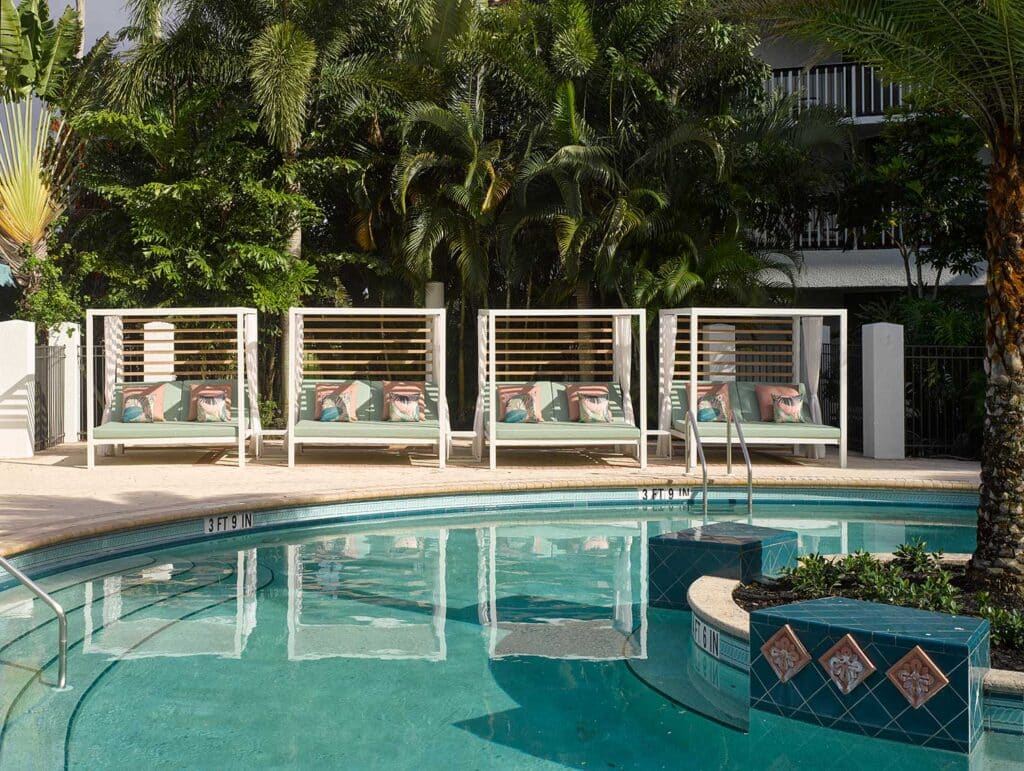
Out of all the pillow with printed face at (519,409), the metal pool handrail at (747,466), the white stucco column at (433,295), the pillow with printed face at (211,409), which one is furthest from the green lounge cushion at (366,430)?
the white stucco column at (433,295)

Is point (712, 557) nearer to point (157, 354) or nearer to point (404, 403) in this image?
point (404, 403)

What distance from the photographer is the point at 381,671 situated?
18.5 ft

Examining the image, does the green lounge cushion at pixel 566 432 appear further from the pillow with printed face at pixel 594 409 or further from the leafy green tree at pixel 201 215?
the leafy green tree at pixel 201 215

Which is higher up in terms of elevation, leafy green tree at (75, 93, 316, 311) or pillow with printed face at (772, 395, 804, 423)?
leafy green tree at (75, 93, 316, 311)

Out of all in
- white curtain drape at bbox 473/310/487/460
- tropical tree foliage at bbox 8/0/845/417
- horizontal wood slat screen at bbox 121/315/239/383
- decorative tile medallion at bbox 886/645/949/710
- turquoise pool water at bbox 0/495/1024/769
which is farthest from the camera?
tropical tree foliage at bbox 8/0/845/417

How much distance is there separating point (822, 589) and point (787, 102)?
1365 centimetres

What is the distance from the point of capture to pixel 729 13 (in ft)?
21.8

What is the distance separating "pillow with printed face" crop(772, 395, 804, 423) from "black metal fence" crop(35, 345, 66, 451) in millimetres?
9240

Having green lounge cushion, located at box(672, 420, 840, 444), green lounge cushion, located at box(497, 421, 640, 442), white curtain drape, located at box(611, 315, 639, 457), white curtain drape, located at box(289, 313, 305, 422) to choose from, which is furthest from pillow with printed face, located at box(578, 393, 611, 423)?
white curtain drape, located at box(289, 313, 305, 422)

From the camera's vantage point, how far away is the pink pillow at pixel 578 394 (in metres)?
13.1

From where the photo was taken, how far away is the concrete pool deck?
8.95 m

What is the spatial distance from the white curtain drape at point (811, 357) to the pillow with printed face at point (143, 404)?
7655 millimetres

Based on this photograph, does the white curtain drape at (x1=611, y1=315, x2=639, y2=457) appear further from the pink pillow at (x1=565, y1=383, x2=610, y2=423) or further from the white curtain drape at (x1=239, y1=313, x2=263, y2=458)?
the white curtain drape at (x1=239, y1=313, x2=263, y2=458)

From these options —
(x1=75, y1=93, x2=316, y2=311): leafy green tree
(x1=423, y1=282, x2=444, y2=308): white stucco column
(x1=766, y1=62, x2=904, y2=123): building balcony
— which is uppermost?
(x1=766, y1=62, x2=904, y2=123): building balcony
